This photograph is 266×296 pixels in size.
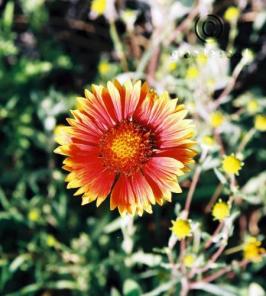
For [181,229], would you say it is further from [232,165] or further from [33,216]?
[33,216]

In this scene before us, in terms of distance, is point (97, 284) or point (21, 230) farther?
point (21, 230)

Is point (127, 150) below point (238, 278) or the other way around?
the other way around

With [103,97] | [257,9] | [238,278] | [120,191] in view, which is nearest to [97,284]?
[238,278]

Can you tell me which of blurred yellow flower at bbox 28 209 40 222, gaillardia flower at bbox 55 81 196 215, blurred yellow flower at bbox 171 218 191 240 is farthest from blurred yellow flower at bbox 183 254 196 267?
blurred yellow flower at bbox 28 209 40 222

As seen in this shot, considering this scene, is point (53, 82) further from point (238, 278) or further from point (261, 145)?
point (238, 278)

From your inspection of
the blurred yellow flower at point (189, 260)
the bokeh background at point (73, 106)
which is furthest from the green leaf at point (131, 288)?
the blurred yellow flower at point (189, 260)

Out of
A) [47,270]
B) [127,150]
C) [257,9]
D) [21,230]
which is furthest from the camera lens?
[257,9]

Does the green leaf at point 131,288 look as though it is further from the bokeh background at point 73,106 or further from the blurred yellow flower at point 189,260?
the blurred yellow flower at point 189,260
